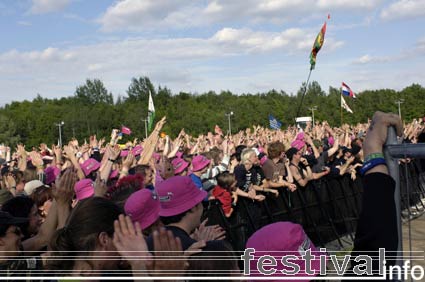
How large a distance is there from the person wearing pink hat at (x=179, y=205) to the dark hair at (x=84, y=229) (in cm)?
59

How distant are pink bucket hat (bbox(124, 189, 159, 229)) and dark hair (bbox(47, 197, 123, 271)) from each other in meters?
0.39

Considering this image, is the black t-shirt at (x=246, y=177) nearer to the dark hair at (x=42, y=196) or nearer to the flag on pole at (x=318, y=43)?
the dark hair at (x=42, y=196)

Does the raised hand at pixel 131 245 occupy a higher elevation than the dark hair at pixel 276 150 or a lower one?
higher

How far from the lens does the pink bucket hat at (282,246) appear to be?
2270mm

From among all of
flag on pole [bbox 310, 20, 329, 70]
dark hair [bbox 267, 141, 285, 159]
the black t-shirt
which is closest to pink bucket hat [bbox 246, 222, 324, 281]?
the black t-shirt

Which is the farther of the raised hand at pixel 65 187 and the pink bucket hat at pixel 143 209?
the raised hand at pixel 65 187

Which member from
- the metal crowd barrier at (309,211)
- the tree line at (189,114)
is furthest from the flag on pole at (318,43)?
the tree line at (189,114)

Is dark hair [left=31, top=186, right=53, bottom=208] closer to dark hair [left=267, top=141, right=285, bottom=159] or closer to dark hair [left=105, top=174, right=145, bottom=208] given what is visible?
dark hair [left=105, top=174, right=145, bottom=208]

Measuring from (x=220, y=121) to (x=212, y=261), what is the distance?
77611 mm

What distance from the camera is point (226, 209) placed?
7461 mm

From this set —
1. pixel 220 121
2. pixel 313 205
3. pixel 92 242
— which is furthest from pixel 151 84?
pixel 92 242

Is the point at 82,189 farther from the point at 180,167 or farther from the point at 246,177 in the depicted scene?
the point at 246,177

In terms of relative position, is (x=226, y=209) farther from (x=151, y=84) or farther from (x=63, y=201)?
(x=151, y=84)

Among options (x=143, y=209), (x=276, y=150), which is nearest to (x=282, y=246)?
(x=143, y=209)
